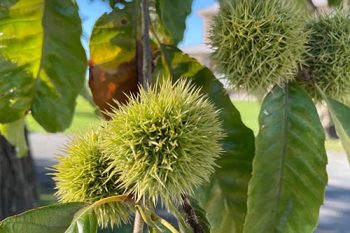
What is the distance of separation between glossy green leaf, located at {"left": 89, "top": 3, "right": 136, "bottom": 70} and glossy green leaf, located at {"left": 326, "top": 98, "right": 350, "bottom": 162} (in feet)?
1.13

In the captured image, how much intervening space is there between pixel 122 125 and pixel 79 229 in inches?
5.5

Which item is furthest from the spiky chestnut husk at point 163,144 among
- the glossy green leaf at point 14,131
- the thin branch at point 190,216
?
the glossy green leaf at point 14,131

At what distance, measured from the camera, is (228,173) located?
3.08ft

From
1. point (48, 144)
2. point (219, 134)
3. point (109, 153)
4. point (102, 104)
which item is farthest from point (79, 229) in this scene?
point (48, 144)

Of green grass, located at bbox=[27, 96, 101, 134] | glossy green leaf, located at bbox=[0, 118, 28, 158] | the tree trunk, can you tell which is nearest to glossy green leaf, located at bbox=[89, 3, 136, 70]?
green grass, located at bbox=[27, 96, 101, 134]

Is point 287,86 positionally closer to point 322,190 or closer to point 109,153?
point 322,190

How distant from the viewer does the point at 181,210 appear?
83 cm

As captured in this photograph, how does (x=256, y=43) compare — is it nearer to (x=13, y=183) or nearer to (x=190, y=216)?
(x=190, y=216)

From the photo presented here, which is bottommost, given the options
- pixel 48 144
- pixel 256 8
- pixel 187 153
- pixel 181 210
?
pixel 48 144

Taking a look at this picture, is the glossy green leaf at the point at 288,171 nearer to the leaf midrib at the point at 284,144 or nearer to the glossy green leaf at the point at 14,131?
the leaf midrib at the point at 284,144

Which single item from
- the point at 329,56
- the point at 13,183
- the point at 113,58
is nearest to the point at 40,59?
the point at 113,58

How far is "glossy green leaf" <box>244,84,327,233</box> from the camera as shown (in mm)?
844

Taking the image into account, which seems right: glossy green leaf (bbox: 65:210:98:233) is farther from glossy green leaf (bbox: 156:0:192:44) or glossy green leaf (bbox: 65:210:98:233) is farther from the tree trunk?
the tree trunk

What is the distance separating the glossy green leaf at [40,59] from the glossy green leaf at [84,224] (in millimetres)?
342
